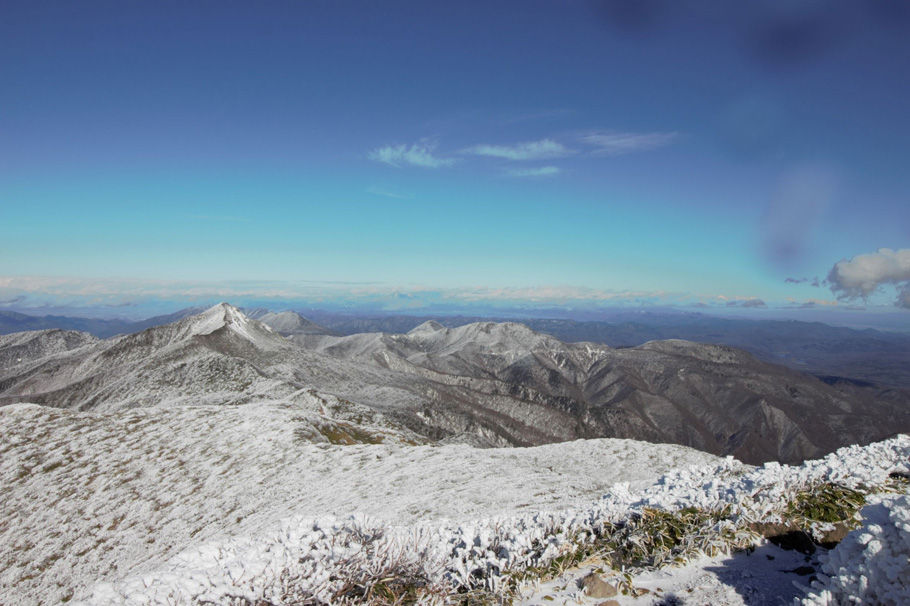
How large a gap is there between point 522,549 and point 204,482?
37.4m

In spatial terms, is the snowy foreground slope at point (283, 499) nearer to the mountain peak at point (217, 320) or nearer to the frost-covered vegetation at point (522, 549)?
the frost-covered vegetation at point (522, 549)

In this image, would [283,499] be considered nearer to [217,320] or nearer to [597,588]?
[597,588]

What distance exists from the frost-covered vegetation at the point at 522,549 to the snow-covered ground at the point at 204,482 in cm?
1077

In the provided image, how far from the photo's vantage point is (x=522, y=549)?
29.7 ft

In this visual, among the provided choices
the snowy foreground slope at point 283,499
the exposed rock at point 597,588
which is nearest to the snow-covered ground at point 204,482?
the snowy foreground slope at point 283,499

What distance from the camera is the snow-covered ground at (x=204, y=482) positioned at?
28109 mm

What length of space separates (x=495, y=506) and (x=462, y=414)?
16048 cm

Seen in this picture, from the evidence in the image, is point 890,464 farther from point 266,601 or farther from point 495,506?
point 266,601

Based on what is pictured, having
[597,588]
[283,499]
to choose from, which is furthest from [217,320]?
[597,588]

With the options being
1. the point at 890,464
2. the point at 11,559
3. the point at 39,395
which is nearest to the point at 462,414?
the point at 39,395

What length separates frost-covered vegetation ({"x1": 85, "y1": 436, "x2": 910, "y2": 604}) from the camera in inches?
268

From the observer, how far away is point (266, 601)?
685 centimetres

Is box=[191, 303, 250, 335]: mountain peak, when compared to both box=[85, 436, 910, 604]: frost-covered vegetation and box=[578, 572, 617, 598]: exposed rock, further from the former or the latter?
box=[578, 572, 617, 598]: exposed rock

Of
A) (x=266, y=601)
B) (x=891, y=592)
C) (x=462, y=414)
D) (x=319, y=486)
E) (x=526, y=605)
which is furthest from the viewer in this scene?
(x=462, y=414)
